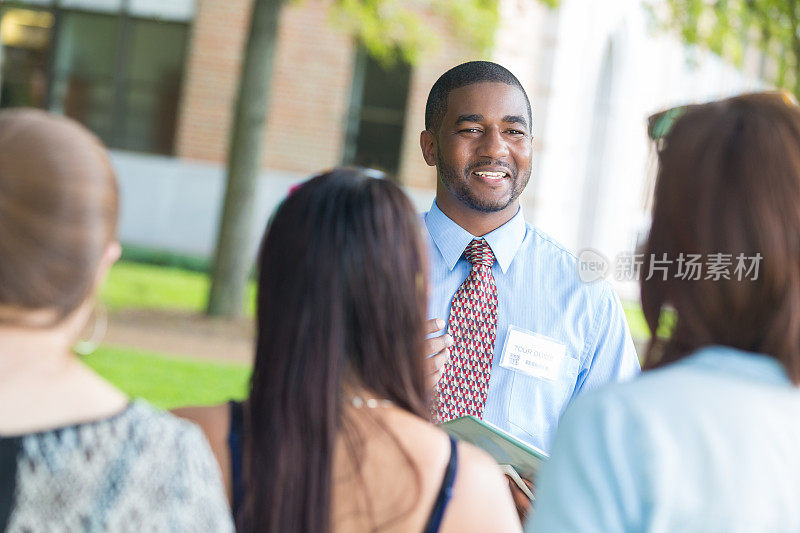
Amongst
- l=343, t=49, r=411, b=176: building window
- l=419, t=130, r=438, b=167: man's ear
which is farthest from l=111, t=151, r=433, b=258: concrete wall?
l=419, t=130, r=438, b=167: man's ear

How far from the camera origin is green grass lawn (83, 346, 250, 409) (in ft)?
22.4

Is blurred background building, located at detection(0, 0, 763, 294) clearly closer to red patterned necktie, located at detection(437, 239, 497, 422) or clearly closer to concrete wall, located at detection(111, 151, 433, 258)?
concrete wall, located at detection(111, 151, 433, 258)

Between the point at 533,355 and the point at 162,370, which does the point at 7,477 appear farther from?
the point at 162,370

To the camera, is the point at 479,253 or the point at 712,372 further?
the point at 479,253

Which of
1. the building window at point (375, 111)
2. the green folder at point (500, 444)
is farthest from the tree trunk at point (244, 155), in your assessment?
the green folder at point (500, 444)

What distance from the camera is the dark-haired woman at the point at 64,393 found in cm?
142

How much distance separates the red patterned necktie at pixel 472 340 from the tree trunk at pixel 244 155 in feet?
24.0

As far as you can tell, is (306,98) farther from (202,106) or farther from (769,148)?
(769,148)

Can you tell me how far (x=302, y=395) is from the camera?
1657mm

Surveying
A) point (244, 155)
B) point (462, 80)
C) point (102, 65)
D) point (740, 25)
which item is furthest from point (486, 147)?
point (102, 65)

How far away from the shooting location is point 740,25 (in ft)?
36.4

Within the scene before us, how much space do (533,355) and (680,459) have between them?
1.32 m

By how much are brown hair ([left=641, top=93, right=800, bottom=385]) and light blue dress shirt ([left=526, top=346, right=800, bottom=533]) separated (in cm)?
8

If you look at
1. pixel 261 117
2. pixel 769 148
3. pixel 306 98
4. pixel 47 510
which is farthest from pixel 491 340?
pixel 306 98
